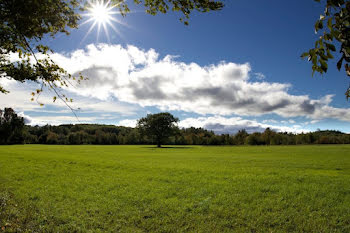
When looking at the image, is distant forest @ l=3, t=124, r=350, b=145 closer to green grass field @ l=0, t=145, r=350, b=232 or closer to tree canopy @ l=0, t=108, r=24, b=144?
tree canopy @ l=0, t=108, r=24, b=144

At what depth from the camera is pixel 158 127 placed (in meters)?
86.2

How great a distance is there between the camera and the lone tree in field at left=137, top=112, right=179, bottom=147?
85.5 meters

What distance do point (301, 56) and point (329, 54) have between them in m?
0.30

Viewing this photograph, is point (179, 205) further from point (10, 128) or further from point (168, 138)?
point (10, 128)

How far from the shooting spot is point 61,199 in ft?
36.8

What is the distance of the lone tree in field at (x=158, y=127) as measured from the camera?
85.5m

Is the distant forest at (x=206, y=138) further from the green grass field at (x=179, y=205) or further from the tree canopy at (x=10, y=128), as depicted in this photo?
the green grass field at (x=179, y=205)

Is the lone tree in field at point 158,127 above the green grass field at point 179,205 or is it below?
above

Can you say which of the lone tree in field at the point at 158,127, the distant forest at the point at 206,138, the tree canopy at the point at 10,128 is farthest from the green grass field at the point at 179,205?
the tree canopy at the point at 10,128

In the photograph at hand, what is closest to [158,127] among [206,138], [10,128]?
[206,138]

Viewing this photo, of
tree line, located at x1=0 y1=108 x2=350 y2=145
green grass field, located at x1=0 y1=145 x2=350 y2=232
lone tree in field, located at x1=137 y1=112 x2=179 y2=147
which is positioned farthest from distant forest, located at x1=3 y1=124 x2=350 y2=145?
green grass field, located at x1=0 y1=145 x2=350 y2=232

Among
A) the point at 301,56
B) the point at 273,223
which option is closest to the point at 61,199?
the point at 273,223

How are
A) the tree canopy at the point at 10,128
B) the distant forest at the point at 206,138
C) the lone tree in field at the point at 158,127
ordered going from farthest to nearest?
the distant forest at the point at 206,138
the tree canopy at the point at 10,128
the lone tree in field at the point at 158,127

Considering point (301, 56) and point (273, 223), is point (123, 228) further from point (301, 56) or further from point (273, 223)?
point (301, 56)
